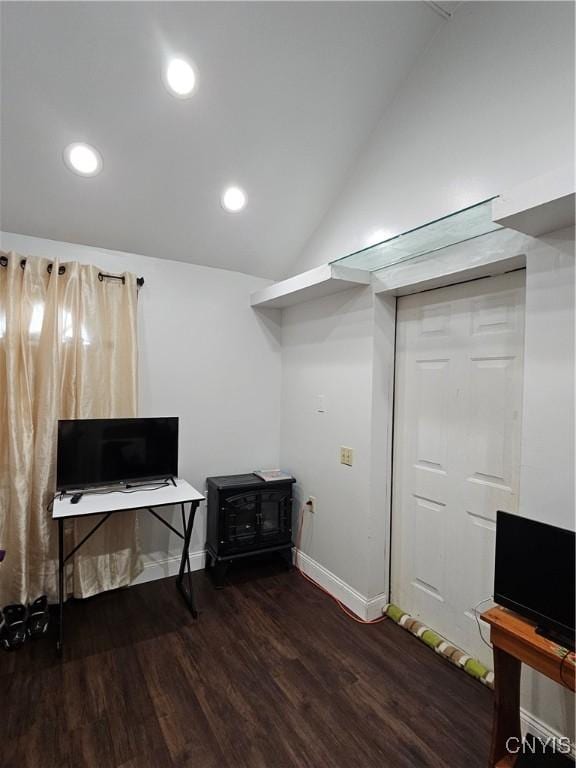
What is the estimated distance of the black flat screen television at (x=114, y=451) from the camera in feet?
8.39

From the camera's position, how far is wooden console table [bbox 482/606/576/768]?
144cm

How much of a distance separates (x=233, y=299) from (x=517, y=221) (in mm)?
2323

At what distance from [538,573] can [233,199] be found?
9.15 ft

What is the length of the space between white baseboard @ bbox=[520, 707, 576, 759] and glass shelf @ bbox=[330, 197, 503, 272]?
2121mm

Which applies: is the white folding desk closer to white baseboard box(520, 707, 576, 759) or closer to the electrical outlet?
the electrical outlet

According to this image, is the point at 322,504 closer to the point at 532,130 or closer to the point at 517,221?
the point at 517,221

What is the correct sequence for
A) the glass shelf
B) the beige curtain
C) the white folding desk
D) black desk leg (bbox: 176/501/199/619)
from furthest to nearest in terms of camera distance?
black desk leg (bbox: 176/501/199/619) < the beige curtain < the white folding desk < the glass shelf

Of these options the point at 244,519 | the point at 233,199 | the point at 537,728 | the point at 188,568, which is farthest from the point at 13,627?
the point at 233,199

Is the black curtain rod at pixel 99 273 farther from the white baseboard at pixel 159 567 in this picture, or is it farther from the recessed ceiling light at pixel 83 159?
the white baseboard at pixel 159 567

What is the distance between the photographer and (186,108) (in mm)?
2285

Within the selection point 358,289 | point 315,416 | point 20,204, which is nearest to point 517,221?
point 358,289

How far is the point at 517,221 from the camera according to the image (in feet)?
5.08

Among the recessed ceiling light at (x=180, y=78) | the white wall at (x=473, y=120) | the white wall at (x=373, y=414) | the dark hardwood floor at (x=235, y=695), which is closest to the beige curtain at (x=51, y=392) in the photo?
the dark hardwood floor at (x=235, y=695)

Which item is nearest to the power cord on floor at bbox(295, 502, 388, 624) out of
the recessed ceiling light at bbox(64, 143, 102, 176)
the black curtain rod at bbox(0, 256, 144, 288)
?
the black curtain rod at bbox(0, 256, 144, 288)
